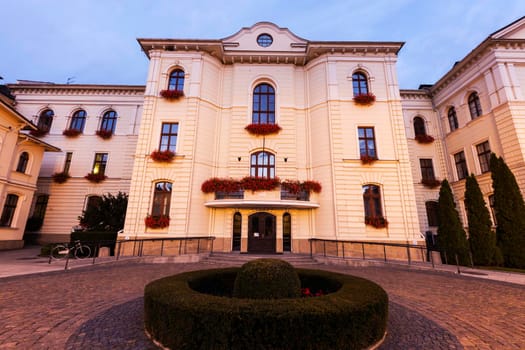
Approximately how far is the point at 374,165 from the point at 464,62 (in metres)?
11.6

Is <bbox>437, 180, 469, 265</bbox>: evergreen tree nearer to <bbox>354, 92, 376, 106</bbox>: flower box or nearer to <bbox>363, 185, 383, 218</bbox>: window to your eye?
<bbox>363, 185, 383, 218</bbox>: window

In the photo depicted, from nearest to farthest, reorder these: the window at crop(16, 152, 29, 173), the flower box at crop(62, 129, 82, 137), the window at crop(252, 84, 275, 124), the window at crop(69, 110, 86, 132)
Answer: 1. the window at crop(252, 84, 275, 124)
2. the window at crop(16, 152, 29, 173)
3. the flower box at crop(62, 129, 82, 137)
4. the window at crop(69, 110, 86, 132)

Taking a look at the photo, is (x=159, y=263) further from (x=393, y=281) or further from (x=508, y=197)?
(x=508, y=197)

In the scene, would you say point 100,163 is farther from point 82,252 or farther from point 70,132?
point 82,252

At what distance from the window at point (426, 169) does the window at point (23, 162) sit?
31277mm

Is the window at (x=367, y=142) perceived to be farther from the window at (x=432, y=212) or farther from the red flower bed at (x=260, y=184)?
the window at (x=432, y=212)

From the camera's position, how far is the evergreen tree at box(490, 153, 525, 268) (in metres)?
10.7

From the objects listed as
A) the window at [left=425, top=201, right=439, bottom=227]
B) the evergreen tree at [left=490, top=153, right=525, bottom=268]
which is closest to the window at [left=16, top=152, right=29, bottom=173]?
the evergreen tree at [left=490, top=153, right=525, bottom=268]

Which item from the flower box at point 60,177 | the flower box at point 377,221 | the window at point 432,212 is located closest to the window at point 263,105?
the flower box at point 377,221

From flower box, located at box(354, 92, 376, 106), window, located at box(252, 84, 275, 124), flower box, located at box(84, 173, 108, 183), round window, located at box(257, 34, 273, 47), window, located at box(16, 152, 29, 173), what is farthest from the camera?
flower box, located at box(84, 173, 108, 183)

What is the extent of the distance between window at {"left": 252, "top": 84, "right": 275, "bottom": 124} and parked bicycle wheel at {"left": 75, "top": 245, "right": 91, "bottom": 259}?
12.4 m

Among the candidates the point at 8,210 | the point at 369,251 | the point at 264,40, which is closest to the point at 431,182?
the point at 369,251

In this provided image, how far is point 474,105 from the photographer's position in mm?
16875

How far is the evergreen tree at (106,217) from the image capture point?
1345 cm
